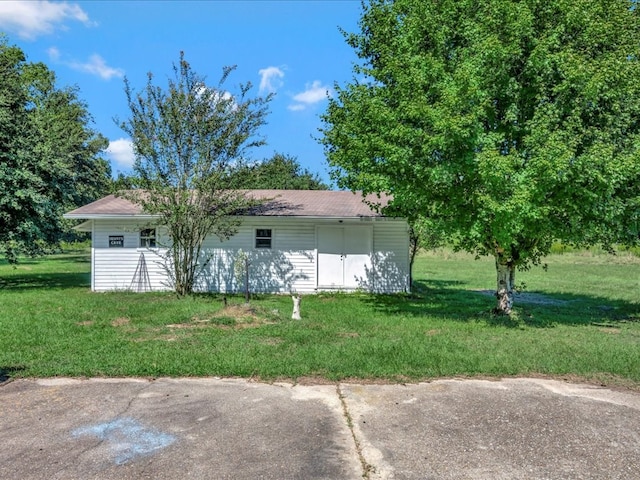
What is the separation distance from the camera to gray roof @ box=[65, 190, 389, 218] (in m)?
14.1

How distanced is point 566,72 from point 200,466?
8.13 metres

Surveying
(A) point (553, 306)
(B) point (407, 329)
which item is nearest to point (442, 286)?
(A) point (553, 306)

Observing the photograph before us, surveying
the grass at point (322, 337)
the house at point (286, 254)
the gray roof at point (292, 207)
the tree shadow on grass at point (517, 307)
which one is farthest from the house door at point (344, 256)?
the tree shadow on grass at point (517, 307)

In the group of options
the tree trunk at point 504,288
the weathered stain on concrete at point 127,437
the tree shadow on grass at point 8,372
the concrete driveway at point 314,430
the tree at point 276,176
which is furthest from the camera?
the tree at point 276,176

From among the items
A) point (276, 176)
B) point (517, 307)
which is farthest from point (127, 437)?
point (276, 176)

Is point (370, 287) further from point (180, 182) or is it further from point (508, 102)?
point (508, 102)

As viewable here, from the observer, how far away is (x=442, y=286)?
56.5 ft

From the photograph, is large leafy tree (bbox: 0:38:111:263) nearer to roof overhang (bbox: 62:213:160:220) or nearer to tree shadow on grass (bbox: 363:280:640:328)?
roof overhang (bbox: 62:213:160:220)

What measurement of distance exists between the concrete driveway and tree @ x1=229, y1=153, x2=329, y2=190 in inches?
315

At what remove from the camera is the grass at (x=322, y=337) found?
19.4 ft

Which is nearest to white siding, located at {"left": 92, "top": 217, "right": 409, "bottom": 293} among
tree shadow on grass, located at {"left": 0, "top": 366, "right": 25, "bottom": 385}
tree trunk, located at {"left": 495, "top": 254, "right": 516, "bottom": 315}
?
tree trunk, located at {"left": 495, "top": 254, "right": 516, "bottom": 315}

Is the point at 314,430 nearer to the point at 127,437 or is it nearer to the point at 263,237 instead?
the point at 127,437

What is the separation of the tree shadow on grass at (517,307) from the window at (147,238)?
682 cm

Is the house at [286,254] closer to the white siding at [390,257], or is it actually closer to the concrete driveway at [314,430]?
the white siding at [390,257]
